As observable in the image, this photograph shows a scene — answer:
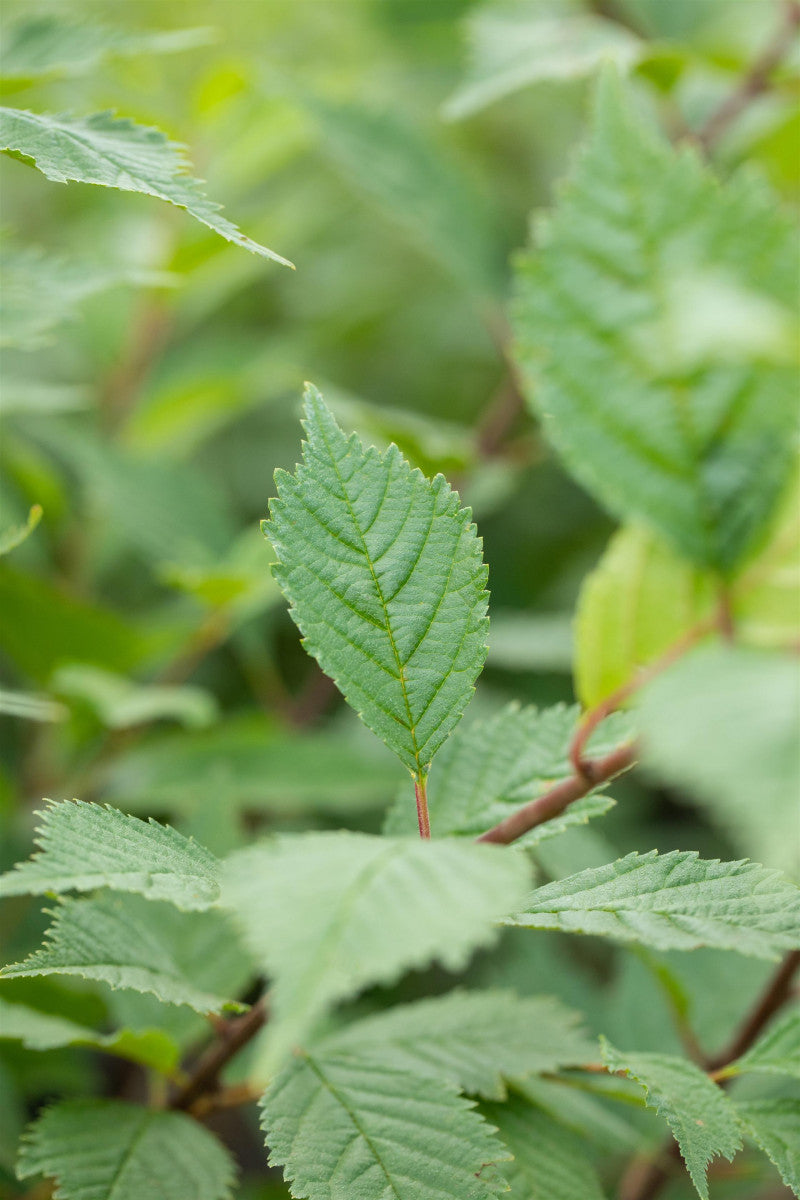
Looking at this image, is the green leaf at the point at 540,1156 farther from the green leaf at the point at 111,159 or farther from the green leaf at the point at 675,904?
the green leaf at the point at 111,159

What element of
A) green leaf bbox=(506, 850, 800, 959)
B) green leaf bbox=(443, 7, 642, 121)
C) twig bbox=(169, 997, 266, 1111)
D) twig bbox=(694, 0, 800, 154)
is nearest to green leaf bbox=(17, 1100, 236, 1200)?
twig bbox=(169, 997, 266, 1111)

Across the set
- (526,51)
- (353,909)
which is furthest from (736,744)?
(526,51)

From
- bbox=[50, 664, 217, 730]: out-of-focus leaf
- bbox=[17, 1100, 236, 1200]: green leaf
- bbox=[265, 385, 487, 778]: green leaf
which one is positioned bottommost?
bbox=[50, 664, 217, 730]: out-of-focus leaf

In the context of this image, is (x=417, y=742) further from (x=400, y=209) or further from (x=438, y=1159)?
(x=400, y=209)

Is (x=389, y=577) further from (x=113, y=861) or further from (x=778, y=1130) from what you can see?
(x=778, y=1130)

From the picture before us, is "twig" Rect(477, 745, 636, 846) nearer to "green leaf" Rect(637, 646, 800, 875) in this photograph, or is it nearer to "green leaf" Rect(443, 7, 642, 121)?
"green leaf" Rect(637, 646, 800, 875)
